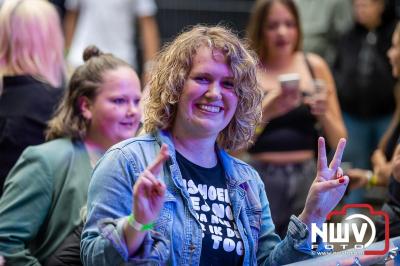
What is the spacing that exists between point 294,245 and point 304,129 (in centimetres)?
239

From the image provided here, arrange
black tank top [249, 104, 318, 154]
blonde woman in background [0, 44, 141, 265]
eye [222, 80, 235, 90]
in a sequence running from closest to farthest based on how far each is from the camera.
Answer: eye [222, 80, 235, 90] < blonde woman in background [0, 44, 141, 265] < black tank top [249, 104, 318, 154]

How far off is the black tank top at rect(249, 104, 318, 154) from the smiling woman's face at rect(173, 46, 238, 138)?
91.1 inches

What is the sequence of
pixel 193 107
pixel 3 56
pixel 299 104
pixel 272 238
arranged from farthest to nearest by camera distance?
pixel 299 104 → pixel 3 56 → pixel 272 238 → pixel 193 107

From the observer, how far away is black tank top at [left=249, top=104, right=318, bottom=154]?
564cm

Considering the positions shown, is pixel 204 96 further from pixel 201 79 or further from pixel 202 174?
pixel 202 174

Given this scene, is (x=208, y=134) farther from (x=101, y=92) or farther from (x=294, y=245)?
(x=101, y=92)

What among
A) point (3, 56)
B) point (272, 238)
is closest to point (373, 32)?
point (3, 56)

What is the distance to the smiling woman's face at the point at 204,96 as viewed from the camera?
3.29 metres

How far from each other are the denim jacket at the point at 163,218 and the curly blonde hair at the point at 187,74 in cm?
9

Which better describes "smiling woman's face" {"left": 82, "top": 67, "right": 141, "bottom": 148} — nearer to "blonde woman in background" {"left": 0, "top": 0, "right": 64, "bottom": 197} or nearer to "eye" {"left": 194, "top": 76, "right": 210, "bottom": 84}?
"blonde woman in background" {"left": 0, "top": 0, "right": 64, "bottom": 197}

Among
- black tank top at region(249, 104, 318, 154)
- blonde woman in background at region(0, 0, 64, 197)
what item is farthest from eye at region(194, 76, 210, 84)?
black tank top at region(249, 104, 318, 154)

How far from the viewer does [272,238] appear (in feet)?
11.7

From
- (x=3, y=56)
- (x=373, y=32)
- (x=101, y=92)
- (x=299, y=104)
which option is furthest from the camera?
(x=373, y=32)

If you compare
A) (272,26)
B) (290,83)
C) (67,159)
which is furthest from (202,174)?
(272,26)
